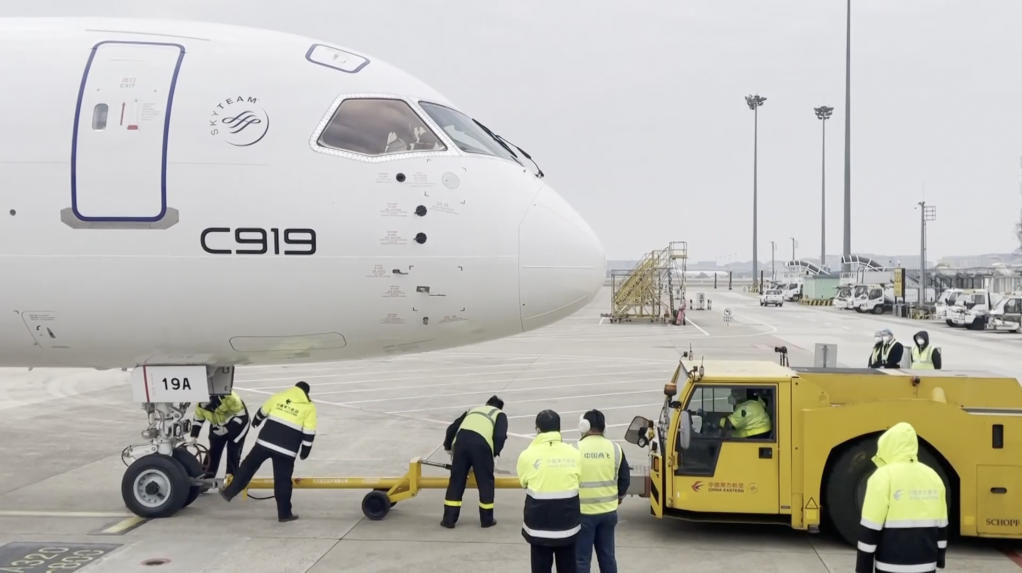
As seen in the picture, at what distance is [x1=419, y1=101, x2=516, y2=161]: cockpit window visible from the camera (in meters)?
8.16

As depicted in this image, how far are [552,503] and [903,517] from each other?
7.56 feet

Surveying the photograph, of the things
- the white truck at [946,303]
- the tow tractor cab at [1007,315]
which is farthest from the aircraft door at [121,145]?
the white truck at [946,303]

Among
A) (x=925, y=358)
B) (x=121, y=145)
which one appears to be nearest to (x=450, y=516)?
(x=121, y=145)

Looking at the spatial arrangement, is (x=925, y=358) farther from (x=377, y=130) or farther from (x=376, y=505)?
→ (x=377, y=130)

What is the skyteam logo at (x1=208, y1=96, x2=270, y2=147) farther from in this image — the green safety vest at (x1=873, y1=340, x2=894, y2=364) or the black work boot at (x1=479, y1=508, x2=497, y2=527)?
the green safety vest at (x1=873, y1=340, x2=894, y2=364)

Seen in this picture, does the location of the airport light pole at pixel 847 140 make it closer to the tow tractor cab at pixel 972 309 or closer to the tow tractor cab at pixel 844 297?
the tow tractor cab at pixel 844 297

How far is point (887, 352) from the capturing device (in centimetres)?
1302

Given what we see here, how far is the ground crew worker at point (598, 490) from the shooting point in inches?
248

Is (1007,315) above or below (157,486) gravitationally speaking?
above

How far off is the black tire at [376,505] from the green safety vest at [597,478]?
10.9 feet

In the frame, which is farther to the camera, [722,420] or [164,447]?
[164,447]

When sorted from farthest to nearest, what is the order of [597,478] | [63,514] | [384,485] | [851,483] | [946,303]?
1. [946,303]
2. [63,514]
3. [384,485]
4. [851,483]
5. [597,478]

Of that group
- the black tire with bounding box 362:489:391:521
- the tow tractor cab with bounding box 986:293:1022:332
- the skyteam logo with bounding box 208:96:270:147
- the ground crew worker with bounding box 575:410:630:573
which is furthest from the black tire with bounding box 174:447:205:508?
the tow tractor cab with bounding box 986:293:1022:332

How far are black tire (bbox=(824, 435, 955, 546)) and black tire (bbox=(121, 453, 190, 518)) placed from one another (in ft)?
21.7
